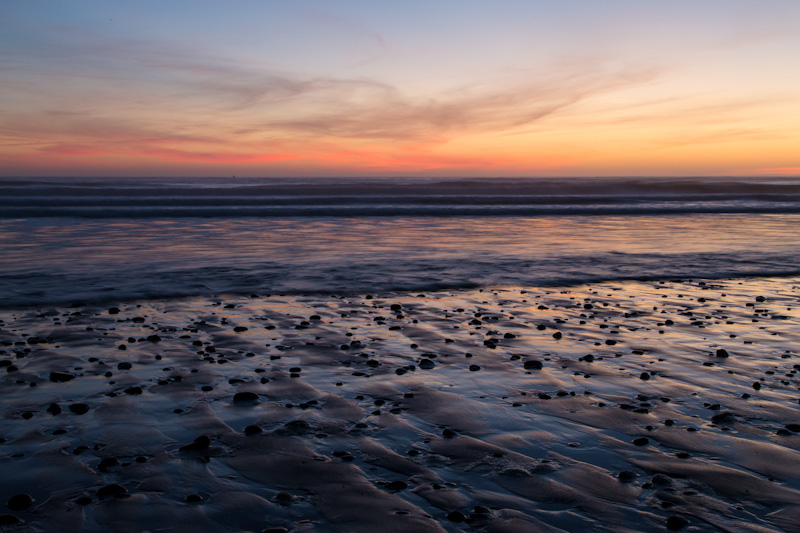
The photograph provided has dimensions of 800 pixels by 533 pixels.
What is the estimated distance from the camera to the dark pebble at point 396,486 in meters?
3.46

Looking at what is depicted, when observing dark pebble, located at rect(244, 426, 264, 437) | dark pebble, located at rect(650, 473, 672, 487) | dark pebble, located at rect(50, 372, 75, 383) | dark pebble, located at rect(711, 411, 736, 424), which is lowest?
dark pebble, located at rect(650, 473, 672, 487)

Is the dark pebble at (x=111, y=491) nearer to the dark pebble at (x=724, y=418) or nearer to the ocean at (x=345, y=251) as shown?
the dark pebble at (x=724, y=418)

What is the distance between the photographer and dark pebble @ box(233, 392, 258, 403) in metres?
4.89

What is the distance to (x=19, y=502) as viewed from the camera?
10.5ft

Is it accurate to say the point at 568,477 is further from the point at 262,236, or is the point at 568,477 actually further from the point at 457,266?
the point at 262,236

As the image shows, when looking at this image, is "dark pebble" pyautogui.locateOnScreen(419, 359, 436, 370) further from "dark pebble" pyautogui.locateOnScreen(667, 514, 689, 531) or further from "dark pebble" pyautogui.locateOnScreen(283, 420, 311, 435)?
"dark pebble" pyautogui.locateOnScreen(667, 514, 689, 531)

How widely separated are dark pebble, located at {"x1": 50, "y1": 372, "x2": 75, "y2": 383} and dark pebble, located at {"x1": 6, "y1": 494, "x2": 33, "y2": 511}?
2.36 meters

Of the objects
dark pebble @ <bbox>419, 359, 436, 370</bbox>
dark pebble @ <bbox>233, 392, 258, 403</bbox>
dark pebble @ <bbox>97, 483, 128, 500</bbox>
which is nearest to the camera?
dark pebble @ <bbox>97, 483, 128, 500</bbox>

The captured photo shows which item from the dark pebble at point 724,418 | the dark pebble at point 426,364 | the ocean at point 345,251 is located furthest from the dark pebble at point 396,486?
the ocean at point 345,251

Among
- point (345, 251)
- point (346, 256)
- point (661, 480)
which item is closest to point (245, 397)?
point (661, 480)

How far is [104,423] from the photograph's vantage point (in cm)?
439

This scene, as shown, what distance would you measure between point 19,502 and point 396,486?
2.19 m

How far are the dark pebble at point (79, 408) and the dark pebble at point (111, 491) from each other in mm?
1435

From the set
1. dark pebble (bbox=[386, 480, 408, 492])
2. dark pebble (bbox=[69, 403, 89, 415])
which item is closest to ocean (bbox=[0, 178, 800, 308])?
dark pebble (bbox=[69, 403, 89, 415])
